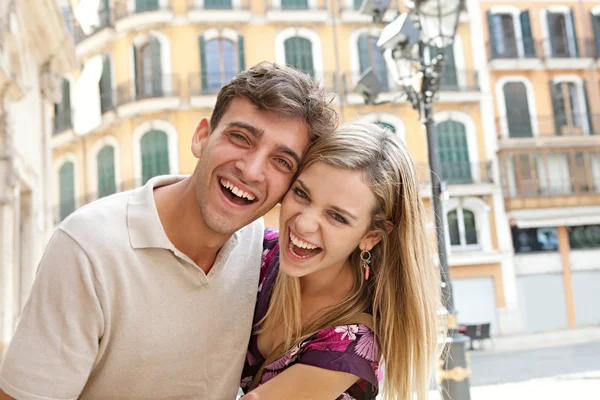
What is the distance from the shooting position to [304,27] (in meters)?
19.1

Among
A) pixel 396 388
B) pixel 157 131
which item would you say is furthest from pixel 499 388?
pixel 157 131

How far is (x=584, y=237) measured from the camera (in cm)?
1977

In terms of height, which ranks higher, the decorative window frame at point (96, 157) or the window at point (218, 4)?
the window at point (218, 4)

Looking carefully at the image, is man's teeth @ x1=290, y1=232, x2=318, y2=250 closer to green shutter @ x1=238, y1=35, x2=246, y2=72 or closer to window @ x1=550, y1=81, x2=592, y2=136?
green shutter @ x1=238, y1=35, x2=246, y2=72

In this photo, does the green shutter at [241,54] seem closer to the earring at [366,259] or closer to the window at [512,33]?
the window at [512,33]

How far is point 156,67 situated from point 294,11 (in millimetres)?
4296

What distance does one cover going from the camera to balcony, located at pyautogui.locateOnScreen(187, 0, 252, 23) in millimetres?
18267

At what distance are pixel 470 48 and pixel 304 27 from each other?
5215 millimetres

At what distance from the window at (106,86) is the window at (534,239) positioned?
1254 centimetres

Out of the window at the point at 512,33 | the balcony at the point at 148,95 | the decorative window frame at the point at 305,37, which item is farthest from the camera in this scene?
the window at the point at 512,33

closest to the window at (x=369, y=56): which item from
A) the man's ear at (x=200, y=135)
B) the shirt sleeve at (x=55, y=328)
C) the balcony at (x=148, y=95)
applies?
the balcony at (x=148, y=95)

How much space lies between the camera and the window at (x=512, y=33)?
67.1 ft

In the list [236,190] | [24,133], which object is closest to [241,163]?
[236,190]

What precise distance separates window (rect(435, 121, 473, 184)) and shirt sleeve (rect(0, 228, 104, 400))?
58.6ft
